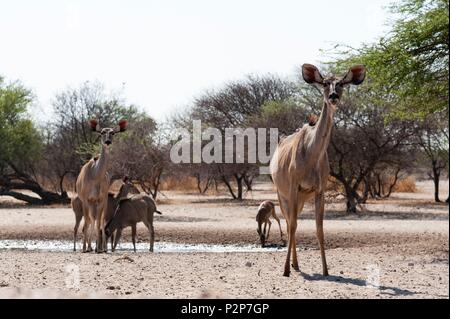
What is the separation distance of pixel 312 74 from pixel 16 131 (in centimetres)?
3161

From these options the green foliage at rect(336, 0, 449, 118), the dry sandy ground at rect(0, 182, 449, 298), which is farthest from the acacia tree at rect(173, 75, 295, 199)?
the green foliage at rect(336, 0, 449, 118)

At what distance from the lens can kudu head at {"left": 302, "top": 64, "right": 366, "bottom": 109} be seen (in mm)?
10086

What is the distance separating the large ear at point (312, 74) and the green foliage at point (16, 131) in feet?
99.5

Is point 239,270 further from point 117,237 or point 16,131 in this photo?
point 16,131

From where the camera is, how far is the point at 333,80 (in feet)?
33.8

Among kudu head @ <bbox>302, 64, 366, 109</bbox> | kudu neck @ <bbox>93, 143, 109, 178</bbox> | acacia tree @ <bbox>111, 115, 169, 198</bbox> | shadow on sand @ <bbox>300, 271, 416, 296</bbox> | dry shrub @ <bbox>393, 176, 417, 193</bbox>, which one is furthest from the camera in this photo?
dry shrub @ <bbox>393, 176, 417, 193</bbox>

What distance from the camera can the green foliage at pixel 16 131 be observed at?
129 feet

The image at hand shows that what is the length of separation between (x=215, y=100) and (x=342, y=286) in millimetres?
38175

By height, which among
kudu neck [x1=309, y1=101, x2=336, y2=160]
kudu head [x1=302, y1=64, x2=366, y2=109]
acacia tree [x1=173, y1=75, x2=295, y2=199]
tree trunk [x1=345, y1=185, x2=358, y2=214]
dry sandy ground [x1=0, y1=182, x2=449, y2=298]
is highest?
acacia tree [x1=173, y1=75, x2=295, y2=199]

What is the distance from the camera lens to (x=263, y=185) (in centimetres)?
6291

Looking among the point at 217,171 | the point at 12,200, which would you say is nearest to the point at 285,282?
the point at 217,171

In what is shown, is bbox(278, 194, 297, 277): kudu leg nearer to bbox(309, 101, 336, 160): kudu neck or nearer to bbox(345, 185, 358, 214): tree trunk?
bbox(309, 101, 336, 160): kudu neck
